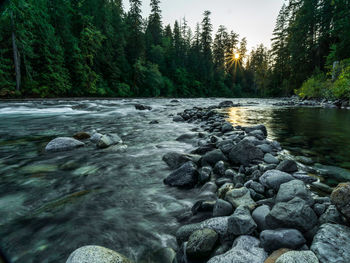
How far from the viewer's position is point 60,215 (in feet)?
5.85

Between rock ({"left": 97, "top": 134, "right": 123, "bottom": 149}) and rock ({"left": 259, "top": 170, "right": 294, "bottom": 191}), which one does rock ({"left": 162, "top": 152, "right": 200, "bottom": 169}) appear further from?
rock ({"left": 97, "top": 134, "right": 123, "bottom": 149})

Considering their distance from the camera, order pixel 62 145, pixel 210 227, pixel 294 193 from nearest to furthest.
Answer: pixel 210 227 < pixel 294 193 < pixel 62 145

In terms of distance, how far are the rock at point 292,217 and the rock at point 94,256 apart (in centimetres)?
100

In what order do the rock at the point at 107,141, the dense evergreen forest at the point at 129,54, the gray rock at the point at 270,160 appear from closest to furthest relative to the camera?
the gray rock at the point at 270,160 → the rock at the point at 107,141 → the dense evergreen forest at the point at 129,54

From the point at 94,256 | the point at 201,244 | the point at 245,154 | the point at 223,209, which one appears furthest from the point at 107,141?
the point at 201,244


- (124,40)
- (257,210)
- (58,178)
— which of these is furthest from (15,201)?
(124,40)

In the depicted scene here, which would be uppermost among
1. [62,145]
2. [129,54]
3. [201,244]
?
[129,54]

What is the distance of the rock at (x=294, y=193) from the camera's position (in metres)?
1.57

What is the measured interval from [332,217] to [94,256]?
1560mm

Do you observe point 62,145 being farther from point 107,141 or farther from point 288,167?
point 288,167

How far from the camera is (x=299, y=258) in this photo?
38.6 inches

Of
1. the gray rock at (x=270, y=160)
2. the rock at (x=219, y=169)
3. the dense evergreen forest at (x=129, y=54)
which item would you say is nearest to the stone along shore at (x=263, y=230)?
the rock at (x=219, y=169)

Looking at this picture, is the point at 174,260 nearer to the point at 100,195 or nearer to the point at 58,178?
the point at 100,195

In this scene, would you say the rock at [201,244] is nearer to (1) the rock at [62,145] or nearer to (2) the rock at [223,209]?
(2) the rock at [223,209]
